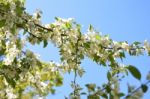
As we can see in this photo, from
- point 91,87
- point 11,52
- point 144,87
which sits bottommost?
point 144,87

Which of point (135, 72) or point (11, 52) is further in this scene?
point (11, 52)

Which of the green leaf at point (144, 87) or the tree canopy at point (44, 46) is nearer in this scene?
the green leaf at point (144, 87)

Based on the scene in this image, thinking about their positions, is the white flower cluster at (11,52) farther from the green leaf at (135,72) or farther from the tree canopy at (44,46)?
the green leaf at (135,72)

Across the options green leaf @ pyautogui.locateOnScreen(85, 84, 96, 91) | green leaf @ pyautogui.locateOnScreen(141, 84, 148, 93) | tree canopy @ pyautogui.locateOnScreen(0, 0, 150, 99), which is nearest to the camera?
green leaf @ pyautogui.locateOnScreen(141, 84, 148, 93)

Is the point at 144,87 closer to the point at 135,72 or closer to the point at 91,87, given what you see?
the point at 135,72

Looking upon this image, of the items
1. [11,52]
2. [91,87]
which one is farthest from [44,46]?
[91,87]

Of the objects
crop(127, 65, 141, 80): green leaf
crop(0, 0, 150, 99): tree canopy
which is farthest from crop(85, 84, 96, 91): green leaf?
crop(0, 0, 150, 99): tree canopy

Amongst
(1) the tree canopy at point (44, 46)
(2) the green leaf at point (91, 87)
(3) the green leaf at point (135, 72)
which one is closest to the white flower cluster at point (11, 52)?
(1) the tree canopy at point (44, 46)

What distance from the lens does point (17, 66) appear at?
207 inches

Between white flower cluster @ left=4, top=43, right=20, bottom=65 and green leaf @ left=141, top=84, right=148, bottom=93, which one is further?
white flower cluster @ left=4, top=43, right=20, bottom=65

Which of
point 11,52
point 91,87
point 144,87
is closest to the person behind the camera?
point 144,87

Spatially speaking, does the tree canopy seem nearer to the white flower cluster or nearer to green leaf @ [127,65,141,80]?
the white flower cluster

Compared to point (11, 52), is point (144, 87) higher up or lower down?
lower down

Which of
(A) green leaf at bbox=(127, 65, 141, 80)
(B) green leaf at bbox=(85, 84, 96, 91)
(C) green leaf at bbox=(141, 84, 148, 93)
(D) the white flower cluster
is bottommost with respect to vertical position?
(C) green leaf at bbox=(141, 84, 148, 93)
